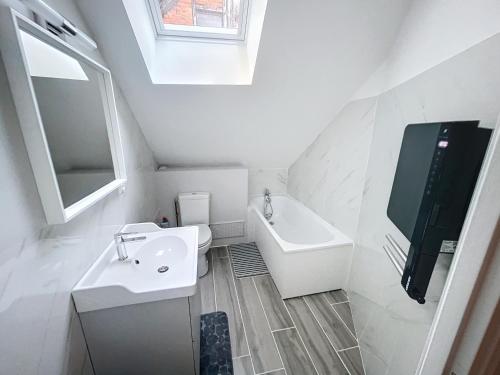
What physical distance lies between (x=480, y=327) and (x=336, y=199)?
5.63 feet

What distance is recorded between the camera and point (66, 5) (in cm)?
98

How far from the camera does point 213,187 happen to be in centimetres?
261

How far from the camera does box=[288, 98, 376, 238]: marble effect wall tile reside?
178 cm

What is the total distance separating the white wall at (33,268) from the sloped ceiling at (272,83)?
0.35 meters

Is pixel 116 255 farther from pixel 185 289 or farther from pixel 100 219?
pixel 185 289

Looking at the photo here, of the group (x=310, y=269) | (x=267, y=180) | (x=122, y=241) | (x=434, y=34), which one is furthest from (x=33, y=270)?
(x=267, y=180)

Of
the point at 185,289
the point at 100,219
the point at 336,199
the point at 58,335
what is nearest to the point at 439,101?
the point at 336,199

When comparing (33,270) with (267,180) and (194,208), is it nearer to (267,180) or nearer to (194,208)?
(194,208)

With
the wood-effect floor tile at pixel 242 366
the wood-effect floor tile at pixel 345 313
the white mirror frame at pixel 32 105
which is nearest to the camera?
the white mirror frame at pixel 32 105

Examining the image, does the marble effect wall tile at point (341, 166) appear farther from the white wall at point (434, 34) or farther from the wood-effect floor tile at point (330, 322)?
the wood-effect floor tile at point (330, 322)

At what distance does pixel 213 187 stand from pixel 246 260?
3.30 feet

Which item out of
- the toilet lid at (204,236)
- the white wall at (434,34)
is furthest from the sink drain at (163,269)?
the white wall at (434,34)

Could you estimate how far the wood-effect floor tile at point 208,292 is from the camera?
1.91 meters

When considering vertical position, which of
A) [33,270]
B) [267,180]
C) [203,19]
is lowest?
[267,180]
